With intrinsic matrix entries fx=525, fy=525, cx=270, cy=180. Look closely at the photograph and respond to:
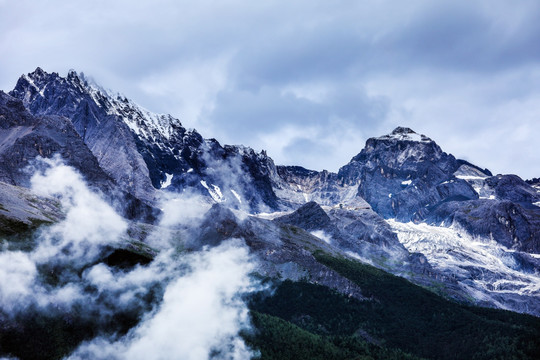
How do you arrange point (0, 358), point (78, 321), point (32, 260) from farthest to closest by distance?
point (32, 260)
point (78, 321)
point (0, 358)

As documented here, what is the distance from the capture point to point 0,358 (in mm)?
152750

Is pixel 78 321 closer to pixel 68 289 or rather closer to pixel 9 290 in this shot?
pixel 68 289

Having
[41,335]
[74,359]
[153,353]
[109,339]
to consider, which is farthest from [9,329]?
[153,353]

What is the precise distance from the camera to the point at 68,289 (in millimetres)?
193750

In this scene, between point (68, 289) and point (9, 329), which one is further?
point (68, 289)

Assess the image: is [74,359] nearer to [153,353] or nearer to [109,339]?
[109,339]

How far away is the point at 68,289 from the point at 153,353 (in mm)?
39645

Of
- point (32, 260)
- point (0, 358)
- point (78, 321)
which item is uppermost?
point (32, 260)

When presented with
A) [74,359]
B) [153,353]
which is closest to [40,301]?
[74,359]

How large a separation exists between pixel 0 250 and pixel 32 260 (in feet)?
38.7

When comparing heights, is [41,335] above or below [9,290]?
below

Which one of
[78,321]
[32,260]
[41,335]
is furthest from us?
[32,260]

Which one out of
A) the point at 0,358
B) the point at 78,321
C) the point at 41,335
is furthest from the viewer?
the point at 78,321

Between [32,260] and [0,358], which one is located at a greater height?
[32,260]
